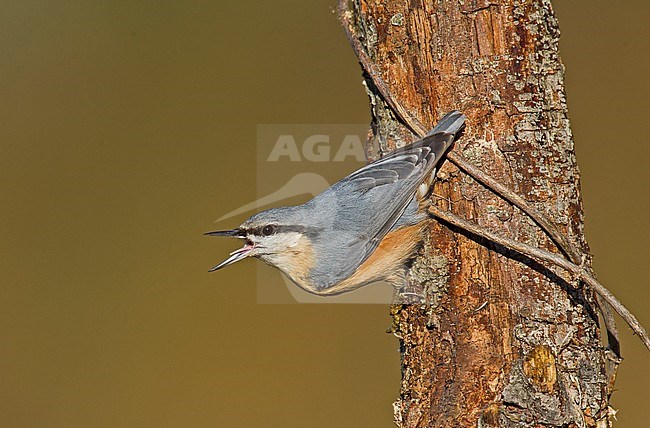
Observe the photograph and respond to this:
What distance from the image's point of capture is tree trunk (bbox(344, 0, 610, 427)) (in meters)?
1.30

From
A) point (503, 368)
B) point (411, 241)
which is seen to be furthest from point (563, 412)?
point (411, 241)

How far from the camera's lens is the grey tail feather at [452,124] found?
133cm

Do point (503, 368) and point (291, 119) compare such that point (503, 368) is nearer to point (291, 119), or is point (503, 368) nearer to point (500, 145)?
point (500, 145)

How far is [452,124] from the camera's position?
1.33 meters

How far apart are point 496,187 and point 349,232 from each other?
40cm

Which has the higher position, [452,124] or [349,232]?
[452,124]

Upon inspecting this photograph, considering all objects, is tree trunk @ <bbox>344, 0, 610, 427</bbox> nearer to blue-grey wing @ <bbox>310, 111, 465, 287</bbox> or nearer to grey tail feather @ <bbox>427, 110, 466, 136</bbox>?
grey tail feather @ <bbox>427, 110, 466, 136</bbox>

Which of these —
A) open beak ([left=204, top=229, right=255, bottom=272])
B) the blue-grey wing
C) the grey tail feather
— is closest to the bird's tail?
the grey tail feather

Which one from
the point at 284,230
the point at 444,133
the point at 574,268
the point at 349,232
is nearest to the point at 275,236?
the point at 284,230

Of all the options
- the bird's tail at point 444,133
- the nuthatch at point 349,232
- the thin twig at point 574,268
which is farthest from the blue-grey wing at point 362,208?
the thin twig at point 574,268

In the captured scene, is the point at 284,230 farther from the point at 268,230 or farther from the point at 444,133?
the point at 444,133

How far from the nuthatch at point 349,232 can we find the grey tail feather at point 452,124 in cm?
15

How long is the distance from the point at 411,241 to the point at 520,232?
0.27 metres

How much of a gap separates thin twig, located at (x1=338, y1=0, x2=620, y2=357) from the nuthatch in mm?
94
